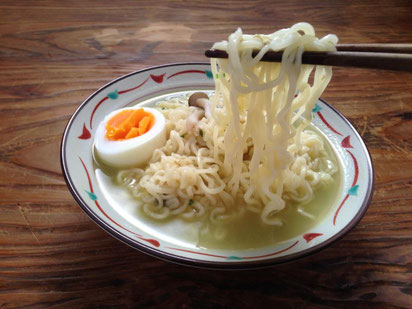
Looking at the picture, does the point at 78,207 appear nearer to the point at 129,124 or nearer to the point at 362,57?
the point at 129,124

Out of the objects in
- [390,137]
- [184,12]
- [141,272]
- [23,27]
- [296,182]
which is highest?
[184,12]

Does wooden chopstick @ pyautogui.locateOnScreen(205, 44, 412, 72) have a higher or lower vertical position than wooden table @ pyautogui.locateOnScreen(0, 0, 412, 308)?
higher

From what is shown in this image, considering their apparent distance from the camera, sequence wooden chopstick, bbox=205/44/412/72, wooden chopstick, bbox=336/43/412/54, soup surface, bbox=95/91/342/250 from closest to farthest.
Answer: wooden chopstick, bbox=205/44/412/72 < wooden chopstick, bbox=336/43/412/54 < soup surface, bbox=95/91/342/250

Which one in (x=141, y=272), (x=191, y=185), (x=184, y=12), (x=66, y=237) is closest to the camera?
(x=141, y=272)

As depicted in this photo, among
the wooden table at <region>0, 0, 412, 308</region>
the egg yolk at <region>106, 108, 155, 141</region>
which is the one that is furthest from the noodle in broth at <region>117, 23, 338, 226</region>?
the wooden table at <region>0, 0, 412, 308</region>

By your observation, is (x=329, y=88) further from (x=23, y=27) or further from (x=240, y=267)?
(x=23, y=27)

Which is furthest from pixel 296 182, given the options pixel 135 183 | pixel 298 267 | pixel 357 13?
pixel 357 13

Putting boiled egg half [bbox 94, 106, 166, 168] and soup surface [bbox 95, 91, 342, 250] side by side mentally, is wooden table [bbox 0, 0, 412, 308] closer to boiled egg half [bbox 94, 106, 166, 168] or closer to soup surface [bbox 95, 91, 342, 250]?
soup surface [bbox 95, 91, 342, 250]

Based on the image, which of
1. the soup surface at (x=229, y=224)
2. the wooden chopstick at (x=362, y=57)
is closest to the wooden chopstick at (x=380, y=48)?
the wooden chopstick at (x=362, y=57)
